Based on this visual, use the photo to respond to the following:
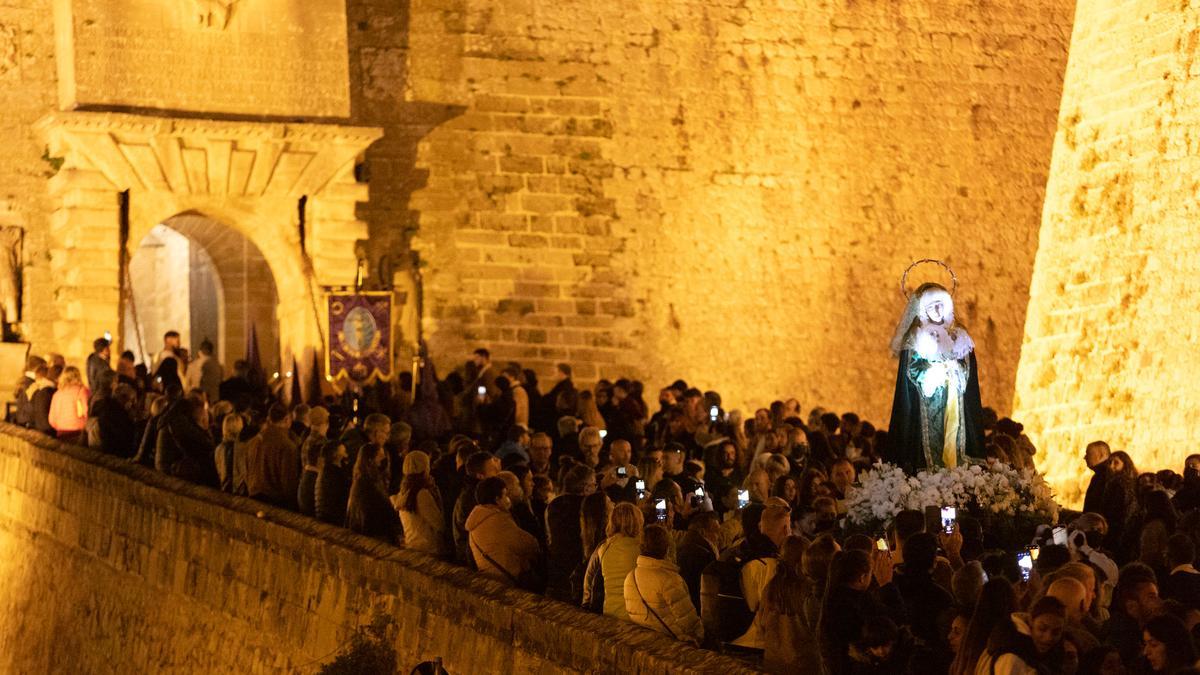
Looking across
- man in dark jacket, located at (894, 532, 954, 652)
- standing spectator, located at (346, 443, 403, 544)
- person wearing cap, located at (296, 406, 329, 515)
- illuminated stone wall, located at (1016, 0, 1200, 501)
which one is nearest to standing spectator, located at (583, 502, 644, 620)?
man in dark jacket, located at (894, 532, 954, 652)

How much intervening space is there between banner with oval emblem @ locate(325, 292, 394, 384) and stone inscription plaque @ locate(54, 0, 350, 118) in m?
1.80

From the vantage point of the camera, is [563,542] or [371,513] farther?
[371,513]

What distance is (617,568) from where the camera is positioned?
8672 millimetres

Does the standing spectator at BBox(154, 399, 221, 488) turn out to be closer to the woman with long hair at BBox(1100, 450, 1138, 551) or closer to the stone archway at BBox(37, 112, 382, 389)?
the stone archway at BBox(37, 112, 382, 389)

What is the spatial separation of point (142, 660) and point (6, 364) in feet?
21.2

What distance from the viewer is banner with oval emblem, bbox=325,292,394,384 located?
18.9m

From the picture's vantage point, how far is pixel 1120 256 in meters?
16.0

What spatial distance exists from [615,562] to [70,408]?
30.6ft

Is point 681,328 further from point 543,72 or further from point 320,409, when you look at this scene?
point 320,409

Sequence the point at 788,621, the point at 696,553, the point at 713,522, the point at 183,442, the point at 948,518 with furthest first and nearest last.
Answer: the point at 183,442, the point at 948,518, the point at 713,522, the point at 696,553, the point at 788,621

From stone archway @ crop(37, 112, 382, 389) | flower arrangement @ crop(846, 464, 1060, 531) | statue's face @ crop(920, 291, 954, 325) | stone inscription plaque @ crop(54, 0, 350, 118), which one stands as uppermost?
stone inscription plaque @ crop(54, 0, 350, 118)

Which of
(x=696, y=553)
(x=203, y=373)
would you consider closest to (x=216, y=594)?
(x=696, y=553)

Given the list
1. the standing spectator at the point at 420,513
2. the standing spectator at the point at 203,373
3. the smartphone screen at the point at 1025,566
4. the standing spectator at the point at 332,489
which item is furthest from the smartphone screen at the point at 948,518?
the standing spectator at the point at 203,373

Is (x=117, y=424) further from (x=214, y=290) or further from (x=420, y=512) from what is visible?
(x=214, y=290)
